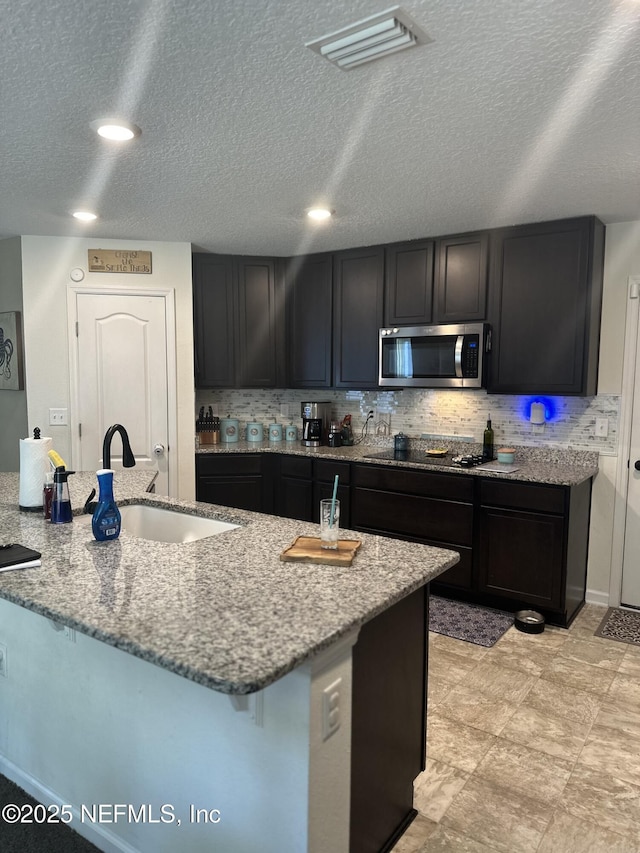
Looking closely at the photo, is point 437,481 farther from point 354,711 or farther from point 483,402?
point 354,711

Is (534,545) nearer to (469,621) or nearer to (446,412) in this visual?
(469,621)

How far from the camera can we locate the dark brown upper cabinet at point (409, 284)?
3941 mm

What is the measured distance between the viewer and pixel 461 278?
379 cm

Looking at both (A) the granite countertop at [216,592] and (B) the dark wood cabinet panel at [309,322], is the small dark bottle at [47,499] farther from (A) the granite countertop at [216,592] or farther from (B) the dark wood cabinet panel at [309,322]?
(B) the dark wood cabinet panel at [309,322]

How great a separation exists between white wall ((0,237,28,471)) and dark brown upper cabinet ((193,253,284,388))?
1.23 metres

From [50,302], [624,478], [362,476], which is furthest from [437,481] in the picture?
[50,302]

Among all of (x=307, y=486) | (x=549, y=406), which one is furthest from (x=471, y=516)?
(x=307, y=486)

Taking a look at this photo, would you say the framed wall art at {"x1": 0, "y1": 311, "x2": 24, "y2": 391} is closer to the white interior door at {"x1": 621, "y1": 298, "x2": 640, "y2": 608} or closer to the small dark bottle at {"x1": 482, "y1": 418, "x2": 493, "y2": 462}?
the small dark bottle at {"x1": 482, "y1": 418, "x2": 493, "y2": 462}

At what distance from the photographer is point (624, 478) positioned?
3.59m

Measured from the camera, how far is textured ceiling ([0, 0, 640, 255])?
1529mm

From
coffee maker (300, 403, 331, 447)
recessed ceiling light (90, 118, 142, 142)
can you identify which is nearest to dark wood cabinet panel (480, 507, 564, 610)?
coffee maker (300, 403, 331, 447)

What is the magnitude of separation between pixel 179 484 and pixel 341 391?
5.03 feet

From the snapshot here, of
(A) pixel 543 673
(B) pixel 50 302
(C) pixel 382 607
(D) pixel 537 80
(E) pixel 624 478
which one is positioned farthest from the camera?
(B) pixel 50 302

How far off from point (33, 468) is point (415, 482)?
2.34m
